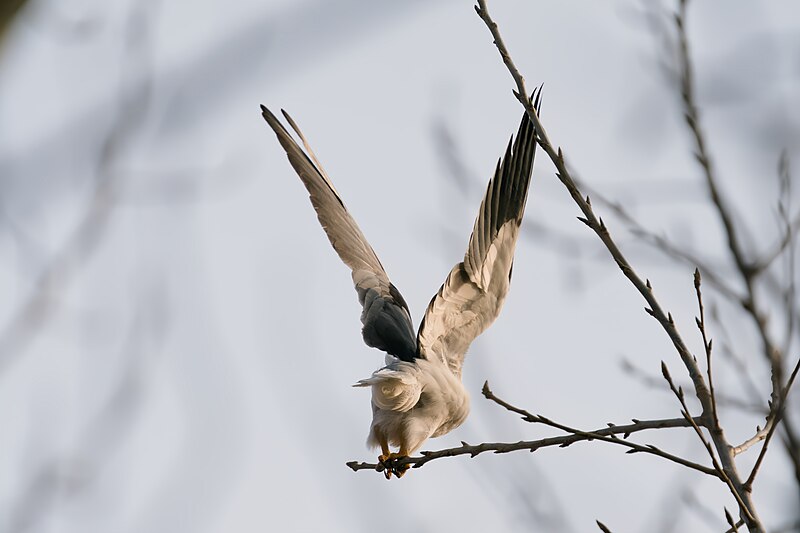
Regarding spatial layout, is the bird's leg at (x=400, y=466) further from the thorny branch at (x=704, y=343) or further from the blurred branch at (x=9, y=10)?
the blurred branch at (x=9, y=10)

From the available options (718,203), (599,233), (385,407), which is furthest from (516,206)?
(718,203)

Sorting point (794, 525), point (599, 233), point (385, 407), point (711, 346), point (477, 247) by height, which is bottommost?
point (794, 525)

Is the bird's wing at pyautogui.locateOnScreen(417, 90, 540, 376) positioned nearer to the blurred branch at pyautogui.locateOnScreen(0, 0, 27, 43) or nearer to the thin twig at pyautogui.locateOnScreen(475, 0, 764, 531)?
the thin twig at pyautogui.locateOnScreen(475, 0, 764, 531)

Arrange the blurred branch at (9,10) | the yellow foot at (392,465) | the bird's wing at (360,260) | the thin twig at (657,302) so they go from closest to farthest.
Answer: the blurred branch at (9,10) < the thin twig at (657,302) < the yellow foot at (392,465) < the bird's wing at (360,260)

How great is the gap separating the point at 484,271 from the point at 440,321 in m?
0.33

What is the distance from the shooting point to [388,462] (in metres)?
4.42

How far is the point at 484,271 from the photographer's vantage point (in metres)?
5.03

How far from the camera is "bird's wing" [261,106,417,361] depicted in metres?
4.90

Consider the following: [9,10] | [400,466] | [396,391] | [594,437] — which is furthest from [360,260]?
[9,10]

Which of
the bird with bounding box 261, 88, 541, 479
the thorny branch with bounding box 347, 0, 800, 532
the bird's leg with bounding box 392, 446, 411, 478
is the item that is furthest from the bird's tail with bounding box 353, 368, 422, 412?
the thorny branch with bounding box 347, 0, 800, 532

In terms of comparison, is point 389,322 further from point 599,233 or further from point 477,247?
point 599,233

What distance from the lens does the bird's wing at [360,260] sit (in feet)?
16.1

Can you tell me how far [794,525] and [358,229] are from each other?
4.07m

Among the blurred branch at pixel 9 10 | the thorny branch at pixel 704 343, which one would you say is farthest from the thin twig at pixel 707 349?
the blurred branch at pixel 9 10
